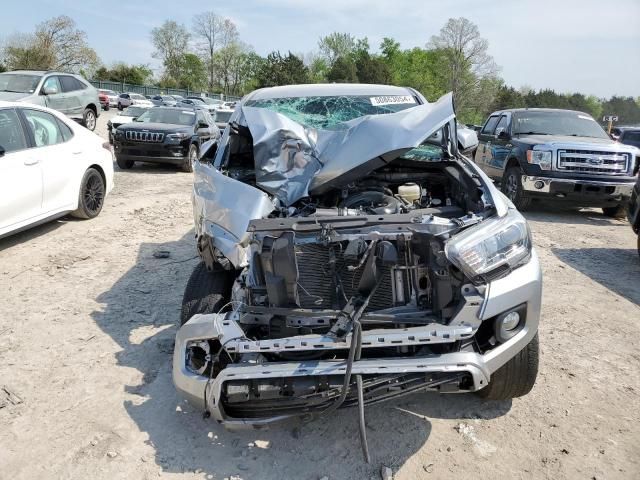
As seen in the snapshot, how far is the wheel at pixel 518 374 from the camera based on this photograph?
2809 millimetres

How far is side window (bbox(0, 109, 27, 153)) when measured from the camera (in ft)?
18.1

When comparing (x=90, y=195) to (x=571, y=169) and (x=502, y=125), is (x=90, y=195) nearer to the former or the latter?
(x=571, y=169)

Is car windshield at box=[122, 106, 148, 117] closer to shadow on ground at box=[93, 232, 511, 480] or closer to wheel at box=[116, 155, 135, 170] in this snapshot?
wheel at box=[116, 155, 135, 170]

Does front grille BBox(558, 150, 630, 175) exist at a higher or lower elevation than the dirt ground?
higher

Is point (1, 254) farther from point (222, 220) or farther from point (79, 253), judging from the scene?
point (222, 220)

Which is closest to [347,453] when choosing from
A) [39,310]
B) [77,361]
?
→ [77,361]

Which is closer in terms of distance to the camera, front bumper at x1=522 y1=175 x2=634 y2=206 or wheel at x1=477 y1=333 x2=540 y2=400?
wheel at x1=477 y1=333 x2=540 y2=400

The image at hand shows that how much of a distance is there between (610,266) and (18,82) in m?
13.0

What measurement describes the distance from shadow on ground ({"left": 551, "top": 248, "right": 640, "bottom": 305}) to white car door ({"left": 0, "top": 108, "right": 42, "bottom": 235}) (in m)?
6.13

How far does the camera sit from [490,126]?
1076 centimetres

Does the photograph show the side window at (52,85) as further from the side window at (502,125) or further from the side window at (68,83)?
the side window at (502,125)

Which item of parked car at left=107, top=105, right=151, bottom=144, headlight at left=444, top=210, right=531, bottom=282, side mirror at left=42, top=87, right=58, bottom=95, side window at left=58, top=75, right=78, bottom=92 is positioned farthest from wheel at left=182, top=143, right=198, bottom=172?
headlight at left=444, top=210, right=531, bottom=282

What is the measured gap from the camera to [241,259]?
2885mm

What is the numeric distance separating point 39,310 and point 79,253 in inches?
62.6
